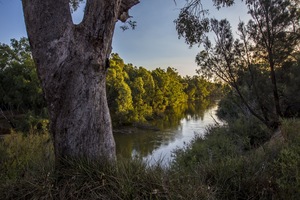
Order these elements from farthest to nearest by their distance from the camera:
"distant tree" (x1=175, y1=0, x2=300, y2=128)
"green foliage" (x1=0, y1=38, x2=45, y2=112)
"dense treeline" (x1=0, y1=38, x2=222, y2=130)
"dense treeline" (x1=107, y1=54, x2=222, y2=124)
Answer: "dense treeline" (x1=107, y1=54, x2=222, y2=124) → "green foliage" (x1=0, y1=38, x2=45, y2=112) → "dense treeline" (x1=0, y1=38, x2=222, y2=130) → "distant tree" (x1=175, y1=0, x2=300, y2=128)

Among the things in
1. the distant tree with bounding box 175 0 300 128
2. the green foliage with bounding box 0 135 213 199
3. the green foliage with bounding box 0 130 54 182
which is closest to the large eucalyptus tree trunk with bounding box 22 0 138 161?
the green foliage with bounding box 0 135 213 199

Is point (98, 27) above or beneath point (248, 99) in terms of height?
above

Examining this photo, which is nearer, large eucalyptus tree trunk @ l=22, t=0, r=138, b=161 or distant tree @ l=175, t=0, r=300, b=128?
large eucalyptus tree trunk @ l=22, t=0, r=138, b=161

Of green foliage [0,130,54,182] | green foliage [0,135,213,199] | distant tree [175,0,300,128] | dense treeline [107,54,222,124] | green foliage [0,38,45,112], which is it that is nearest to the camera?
green foliage [0,135,213,199]

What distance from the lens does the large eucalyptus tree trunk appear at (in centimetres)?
237

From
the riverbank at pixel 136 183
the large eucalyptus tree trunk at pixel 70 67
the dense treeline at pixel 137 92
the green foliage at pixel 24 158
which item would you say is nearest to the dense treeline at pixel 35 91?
the dense treeline at pixel 137 92

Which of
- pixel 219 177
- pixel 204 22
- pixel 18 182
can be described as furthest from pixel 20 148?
pixel 204 22

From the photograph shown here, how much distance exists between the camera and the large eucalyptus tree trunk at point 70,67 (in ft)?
7.78

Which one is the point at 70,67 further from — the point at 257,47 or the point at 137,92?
the point at 137,92

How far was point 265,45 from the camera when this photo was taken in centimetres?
823

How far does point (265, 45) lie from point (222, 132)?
13.7 ft

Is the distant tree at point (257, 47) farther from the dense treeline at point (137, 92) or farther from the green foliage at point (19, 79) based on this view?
the green foliage at point (19, 79)

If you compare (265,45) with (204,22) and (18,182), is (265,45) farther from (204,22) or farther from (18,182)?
(18,182)

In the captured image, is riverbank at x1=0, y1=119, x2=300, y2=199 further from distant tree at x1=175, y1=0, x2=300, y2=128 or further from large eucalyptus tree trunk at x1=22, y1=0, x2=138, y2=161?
distant tree at x1=175, y1=0, x2=300, y2=128
